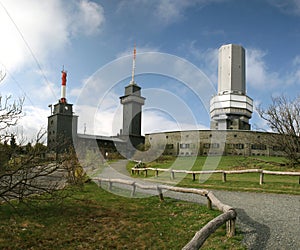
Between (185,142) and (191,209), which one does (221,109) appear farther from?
(191,209)

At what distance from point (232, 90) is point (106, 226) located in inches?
1754

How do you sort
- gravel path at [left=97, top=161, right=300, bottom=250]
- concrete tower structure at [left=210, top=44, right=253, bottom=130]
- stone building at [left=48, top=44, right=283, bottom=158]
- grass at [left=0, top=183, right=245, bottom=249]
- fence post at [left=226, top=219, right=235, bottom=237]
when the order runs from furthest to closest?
→ concrete tower structure at [left=210, top=44, right=253, bottom=130] → stone building at [left=48, top=44, right=283, bottom=158] → grass at [left=0, top=183, right=245, bottom=249] → fence post at [left=226, top=219, right=235, bottom=237] → gravel path at [left=97, top=161, right=300, bottom=250]

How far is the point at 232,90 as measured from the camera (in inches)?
1956

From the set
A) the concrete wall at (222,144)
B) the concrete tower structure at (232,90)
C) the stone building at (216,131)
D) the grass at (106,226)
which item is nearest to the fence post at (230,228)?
the grass at (106,226)

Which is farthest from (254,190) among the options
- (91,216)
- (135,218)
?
(91,216)

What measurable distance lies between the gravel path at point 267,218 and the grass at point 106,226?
0.50 metres

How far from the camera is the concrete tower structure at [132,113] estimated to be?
95.8 feet

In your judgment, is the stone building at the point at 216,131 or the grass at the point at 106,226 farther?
the stone building at the point at 216,131

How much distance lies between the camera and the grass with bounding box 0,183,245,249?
22.6ft

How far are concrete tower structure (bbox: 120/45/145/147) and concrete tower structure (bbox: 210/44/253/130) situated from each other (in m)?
13.7

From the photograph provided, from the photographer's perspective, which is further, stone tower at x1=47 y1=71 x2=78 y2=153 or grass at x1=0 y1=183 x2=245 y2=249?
stone tower at x1=47 y1=71 x2=78 y2=153

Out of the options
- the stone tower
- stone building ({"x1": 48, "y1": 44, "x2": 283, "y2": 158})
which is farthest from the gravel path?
the stone tower

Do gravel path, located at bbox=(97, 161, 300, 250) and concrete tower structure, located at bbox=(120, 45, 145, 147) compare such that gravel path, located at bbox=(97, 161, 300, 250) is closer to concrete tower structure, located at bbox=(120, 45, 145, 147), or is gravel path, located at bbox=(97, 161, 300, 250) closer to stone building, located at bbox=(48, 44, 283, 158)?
concrete tower structure, located at bbox=(120, 45, 145, 147)

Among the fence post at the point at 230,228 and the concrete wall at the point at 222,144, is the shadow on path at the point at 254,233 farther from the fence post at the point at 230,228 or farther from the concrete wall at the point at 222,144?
the concrete wall at the point at 222,144
